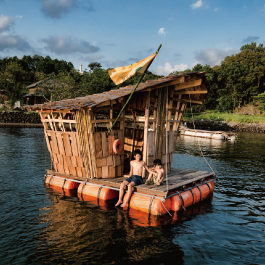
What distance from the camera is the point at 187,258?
777 centimetres

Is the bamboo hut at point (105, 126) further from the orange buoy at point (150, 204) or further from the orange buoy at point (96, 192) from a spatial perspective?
the orange buoy at point (150, 204)

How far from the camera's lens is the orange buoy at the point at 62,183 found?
12859 millimetres

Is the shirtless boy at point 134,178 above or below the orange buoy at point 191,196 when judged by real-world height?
above

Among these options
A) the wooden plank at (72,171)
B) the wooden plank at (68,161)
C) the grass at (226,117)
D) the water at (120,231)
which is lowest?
the water at (120,231)

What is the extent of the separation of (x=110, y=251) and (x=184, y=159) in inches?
706

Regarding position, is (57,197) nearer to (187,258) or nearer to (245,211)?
(187,258)

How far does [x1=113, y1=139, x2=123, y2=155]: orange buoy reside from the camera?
459 inches

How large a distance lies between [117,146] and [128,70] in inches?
142

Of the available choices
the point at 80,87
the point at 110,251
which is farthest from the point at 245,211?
the point at 80,87

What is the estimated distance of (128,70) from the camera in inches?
405

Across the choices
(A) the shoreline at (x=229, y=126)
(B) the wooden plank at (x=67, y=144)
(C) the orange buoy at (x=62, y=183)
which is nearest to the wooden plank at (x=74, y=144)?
(B) the wooden plank at (x=67, y=144)

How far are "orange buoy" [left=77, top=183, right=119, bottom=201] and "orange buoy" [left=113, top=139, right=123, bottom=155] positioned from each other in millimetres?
1772

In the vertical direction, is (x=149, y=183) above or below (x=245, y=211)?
above

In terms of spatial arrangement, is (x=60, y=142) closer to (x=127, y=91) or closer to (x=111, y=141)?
(x=111, y=141)
